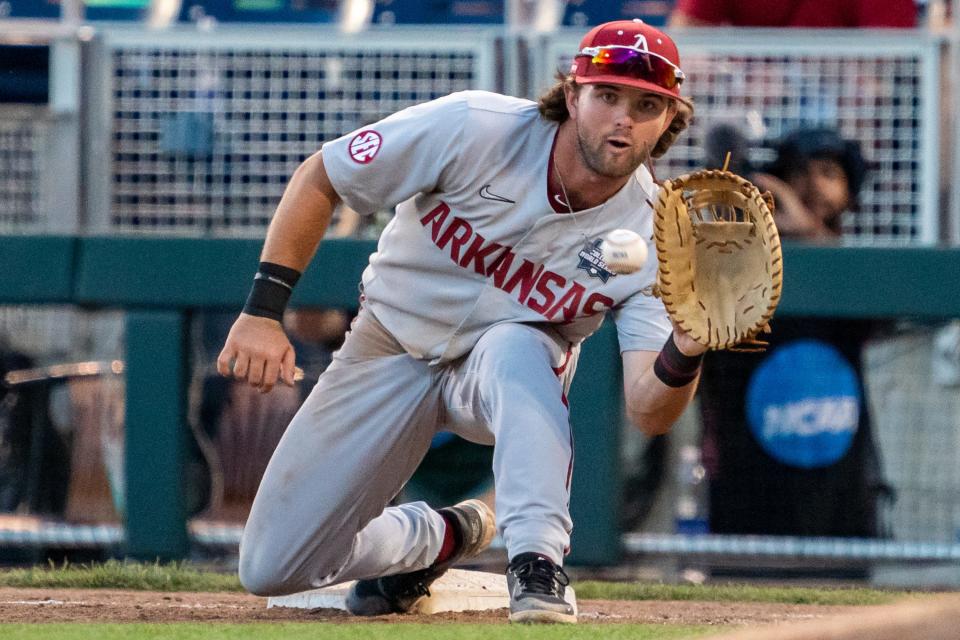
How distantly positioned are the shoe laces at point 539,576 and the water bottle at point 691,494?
2232 mm

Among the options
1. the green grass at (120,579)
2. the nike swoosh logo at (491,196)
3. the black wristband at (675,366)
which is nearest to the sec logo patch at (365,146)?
the nike swoosh logo at (491,196)

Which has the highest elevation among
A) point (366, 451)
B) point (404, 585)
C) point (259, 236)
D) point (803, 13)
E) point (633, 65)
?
point (803, 13)

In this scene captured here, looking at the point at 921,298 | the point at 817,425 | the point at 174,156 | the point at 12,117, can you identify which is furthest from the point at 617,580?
the point at 12,117

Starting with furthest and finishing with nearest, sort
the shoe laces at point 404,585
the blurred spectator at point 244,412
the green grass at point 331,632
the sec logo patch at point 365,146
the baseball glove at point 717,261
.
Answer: the blurred spectator at point 244,412, the shoe laces at point 404,585, the sec logo patch at point 365,146, the baseball glove at point 717,261, the green grass at point 331,632

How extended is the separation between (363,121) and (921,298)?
2.15m

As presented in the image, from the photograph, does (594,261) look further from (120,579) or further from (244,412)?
(244,412)

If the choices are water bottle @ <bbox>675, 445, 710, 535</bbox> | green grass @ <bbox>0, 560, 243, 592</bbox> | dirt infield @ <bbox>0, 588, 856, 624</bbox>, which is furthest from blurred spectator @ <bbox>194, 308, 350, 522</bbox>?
water bottle @ <bbox>675, 445, 710, 535</bbox>

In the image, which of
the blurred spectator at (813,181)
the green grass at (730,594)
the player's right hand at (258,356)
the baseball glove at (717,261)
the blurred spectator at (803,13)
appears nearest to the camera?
the baseball glove at (717,261)

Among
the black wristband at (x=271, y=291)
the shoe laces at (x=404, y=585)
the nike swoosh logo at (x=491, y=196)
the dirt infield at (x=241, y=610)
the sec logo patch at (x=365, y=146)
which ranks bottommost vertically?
the dirt infield at (x=241, y=610)

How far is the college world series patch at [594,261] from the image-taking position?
4016 millimetres

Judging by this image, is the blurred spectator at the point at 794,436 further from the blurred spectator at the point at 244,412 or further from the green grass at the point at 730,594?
the blurred spectator at the point at 244,412

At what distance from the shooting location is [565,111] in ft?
13.5

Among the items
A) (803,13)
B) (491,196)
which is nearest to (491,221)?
(491,196)

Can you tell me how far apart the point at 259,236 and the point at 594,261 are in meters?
2.36
